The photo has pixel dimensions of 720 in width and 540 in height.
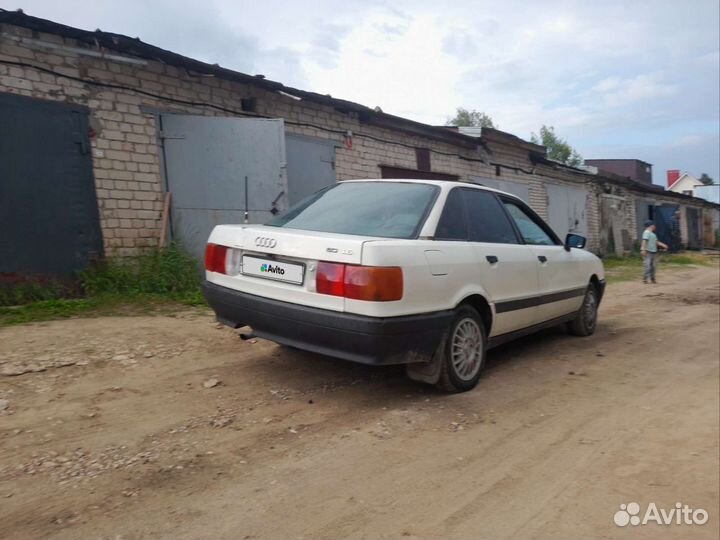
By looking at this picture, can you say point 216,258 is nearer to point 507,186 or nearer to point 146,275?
point 146,275

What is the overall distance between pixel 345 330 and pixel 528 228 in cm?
259

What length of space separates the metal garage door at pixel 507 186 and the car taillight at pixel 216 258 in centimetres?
1117

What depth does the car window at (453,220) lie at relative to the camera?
3877 millimetres

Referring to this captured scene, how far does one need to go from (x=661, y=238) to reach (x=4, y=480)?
99.3ft

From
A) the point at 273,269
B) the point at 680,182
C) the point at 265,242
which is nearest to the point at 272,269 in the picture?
the point at 273,269

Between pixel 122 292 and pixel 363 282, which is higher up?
pixel 363 282

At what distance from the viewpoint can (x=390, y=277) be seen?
129 inches

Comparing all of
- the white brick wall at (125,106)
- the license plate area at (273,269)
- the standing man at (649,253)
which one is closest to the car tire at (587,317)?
the license plate area at (273,269)

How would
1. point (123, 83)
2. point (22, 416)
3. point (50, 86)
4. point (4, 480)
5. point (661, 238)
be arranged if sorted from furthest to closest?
point (661, 238) < point (123, 83) < point (50, 86) < point (22, 416) < point (4, 480)

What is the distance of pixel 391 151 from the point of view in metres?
11.7

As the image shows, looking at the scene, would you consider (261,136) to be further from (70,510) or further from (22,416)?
(70,510)

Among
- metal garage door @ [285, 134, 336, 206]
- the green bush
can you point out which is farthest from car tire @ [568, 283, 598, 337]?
metal garage door @ [285, 134, 336, 206]

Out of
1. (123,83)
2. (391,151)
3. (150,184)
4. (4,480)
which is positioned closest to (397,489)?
(4,480)

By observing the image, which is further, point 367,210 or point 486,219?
point 486,219
